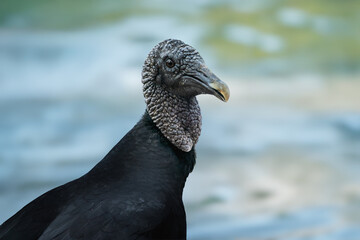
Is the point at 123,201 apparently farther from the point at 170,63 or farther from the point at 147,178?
the point at 170,63

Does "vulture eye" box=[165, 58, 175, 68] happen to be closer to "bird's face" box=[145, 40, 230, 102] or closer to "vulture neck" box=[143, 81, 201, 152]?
"bird's face" box=[145, 40, 230, 102]

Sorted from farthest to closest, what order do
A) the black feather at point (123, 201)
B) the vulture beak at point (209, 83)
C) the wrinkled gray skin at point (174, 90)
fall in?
the wrinkled gray skin at point (174, 90)
the vulture beak at point (209, 83)
the black feather at point (123, 201)

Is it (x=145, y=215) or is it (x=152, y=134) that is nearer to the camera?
(x=145, y=215)

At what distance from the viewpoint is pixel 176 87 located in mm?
3670

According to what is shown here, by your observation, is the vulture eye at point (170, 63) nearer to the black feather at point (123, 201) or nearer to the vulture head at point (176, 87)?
the vulture head at point (176, 87)

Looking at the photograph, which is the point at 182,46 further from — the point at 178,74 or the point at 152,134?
the point at 152,134

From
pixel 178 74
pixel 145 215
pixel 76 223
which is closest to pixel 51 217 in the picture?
pixel 76 223

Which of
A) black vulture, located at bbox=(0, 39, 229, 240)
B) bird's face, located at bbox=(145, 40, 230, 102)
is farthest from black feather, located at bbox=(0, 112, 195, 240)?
bird's face, located at bbox=(145, 40, 230, 102)

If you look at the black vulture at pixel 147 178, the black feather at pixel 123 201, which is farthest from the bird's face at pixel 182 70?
the black feather at pixel 123 201

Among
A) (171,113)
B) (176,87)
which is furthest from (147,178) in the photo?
(176,87)

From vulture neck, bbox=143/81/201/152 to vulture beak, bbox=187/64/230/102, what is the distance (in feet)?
0.58

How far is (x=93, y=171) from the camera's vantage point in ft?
11.8

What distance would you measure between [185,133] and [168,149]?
12 centimetres

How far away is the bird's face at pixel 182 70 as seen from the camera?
11.7 feet
